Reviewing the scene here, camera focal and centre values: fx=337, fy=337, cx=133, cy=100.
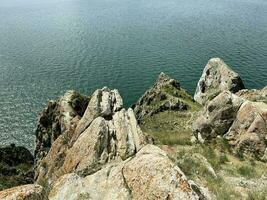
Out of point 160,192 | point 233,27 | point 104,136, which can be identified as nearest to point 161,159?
point 160,192

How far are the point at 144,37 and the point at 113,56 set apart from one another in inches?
867

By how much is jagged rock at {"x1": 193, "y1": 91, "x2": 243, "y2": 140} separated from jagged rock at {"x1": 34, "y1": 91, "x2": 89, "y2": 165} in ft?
48.1

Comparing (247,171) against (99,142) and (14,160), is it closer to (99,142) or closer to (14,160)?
(99,142)

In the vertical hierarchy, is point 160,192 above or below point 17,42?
above

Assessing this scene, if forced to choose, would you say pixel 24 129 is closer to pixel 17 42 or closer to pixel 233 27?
pixel 17 42

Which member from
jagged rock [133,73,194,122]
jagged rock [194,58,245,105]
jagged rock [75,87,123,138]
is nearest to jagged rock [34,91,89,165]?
jagged rock [75,87,123,138]

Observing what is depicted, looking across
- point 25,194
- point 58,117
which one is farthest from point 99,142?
point 58,117

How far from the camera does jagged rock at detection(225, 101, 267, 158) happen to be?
27422 mm

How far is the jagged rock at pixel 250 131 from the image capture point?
2742 centimetres

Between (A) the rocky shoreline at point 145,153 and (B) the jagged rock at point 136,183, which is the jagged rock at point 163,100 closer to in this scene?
(A) the rocky shoreline at point 145,153

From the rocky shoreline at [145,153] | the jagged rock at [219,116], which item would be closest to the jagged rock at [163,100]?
the rocky shoreline at [145,153]

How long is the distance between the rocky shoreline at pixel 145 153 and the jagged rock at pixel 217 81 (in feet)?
25.5

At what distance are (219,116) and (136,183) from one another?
65.2ft

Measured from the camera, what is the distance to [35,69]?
9950 cm
